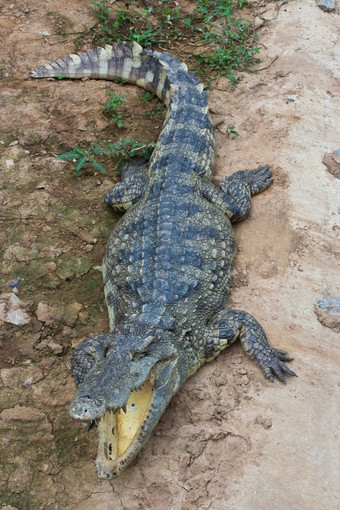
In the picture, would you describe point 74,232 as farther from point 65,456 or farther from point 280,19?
point 280,19

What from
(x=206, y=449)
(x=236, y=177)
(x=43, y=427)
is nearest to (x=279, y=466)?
(x=206, y=449)

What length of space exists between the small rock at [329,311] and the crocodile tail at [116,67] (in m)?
2.85

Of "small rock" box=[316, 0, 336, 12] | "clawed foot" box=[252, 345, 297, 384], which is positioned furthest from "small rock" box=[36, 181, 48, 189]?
"small rock" box=[316, 0, 336, 12]

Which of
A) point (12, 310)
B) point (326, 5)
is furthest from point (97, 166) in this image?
point (326, 5)

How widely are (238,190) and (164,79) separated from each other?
171 cm

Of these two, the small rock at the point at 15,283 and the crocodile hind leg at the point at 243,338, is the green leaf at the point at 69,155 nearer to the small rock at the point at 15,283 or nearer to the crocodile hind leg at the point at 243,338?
the small rock at the point at 15,283

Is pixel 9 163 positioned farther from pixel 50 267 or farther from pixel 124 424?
pixel 124 424

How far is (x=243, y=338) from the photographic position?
3252 millimetres

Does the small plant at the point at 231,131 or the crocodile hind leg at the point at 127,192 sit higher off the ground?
the small plant at the point at 231,131

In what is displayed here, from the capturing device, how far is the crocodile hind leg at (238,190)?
4020 mm

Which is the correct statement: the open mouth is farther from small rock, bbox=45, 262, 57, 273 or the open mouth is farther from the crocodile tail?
the crocodile tail

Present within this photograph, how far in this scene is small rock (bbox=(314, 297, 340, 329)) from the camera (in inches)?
127

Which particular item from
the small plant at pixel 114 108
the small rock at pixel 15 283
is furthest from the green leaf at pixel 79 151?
the small rock at pixel 15 283

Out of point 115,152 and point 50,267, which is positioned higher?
point 115,152
